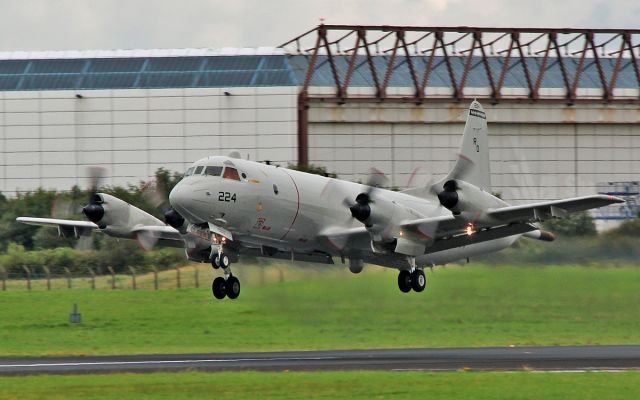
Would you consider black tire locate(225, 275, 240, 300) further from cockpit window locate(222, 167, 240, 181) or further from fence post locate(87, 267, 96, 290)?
fence post locate(87, 267, 96, 290)

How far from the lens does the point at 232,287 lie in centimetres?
4428

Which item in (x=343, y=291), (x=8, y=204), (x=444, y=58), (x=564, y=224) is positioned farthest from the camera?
(x=444, y=58)

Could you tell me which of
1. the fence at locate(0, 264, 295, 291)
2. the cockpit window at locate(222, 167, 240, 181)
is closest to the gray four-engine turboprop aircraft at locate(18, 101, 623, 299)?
the cockpit window at locate(222, 167, 240, 181)

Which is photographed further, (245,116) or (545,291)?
(245,116)

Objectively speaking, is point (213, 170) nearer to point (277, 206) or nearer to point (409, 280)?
point (277, 206)

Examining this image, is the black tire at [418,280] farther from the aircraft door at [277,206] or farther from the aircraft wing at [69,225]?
the aircraft wing at [69,225]

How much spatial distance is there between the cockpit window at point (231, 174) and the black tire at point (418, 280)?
28.8 ft

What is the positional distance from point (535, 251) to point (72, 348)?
64.6 ft

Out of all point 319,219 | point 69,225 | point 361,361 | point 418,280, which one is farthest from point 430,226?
point 69,225

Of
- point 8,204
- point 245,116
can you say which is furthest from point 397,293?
point 8,204

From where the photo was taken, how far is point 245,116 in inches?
3137

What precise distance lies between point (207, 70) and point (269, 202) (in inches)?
1609

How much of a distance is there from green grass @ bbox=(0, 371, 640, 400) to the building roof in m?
44.1

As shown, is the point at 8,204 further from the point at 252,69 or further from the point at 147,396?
the point at 147,396
